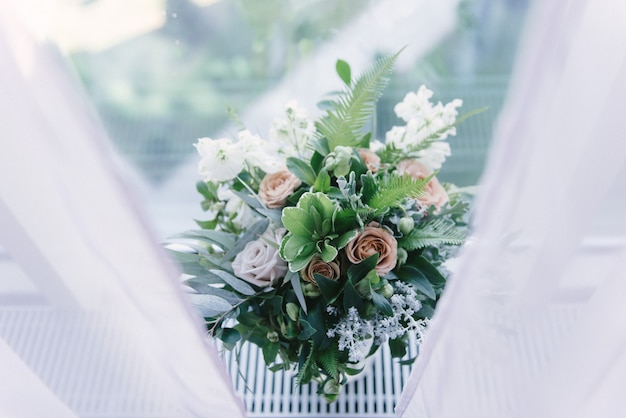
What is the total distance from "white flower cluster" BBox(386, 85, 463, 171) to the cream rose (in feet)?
0.61

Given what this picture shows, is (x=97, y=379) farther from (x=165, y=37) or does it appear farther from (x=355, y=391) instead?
(x=165, y=37)

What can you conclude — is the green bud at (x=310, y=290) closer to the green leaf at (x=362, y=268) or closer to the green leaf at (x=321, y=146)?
the green leaf at (x=362, y=268)

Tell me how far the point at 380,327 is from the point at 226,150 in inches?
10.0

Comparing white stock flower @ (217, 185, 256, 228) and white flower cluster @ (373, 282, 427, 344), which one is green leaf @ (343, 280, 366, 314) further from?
white stock flower @ (217, 185, 256, 228)

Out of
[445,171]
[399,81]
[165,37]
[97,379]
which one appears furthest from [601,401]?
[165,37]

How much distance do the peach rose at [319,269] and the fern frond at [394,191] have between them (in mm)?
76

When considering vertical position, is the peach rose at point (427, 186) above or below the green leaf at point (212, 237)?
above

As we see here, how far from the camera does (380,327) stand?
685 mm

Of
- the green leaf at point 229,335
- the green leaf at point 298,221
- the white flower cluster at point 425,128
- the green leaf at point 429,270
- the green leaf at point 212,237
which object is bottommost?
the green leaf at point 229,335

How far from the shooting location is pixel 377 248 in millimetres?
660

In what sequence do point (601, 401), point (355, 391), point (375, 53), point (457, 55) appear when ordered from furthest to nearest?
point (457, 55) < point (375, 53) < point (355, 391) < point (601, 401)

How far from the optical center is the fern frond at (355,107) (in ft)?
2.19

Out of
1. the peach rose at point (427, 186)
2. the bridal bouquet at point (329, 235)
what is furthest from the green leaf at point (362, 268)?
the peach rose at point (427, 186)

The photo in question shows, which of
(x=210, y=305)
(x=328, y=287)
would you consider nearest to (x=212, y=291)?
(x=210, y=305)
